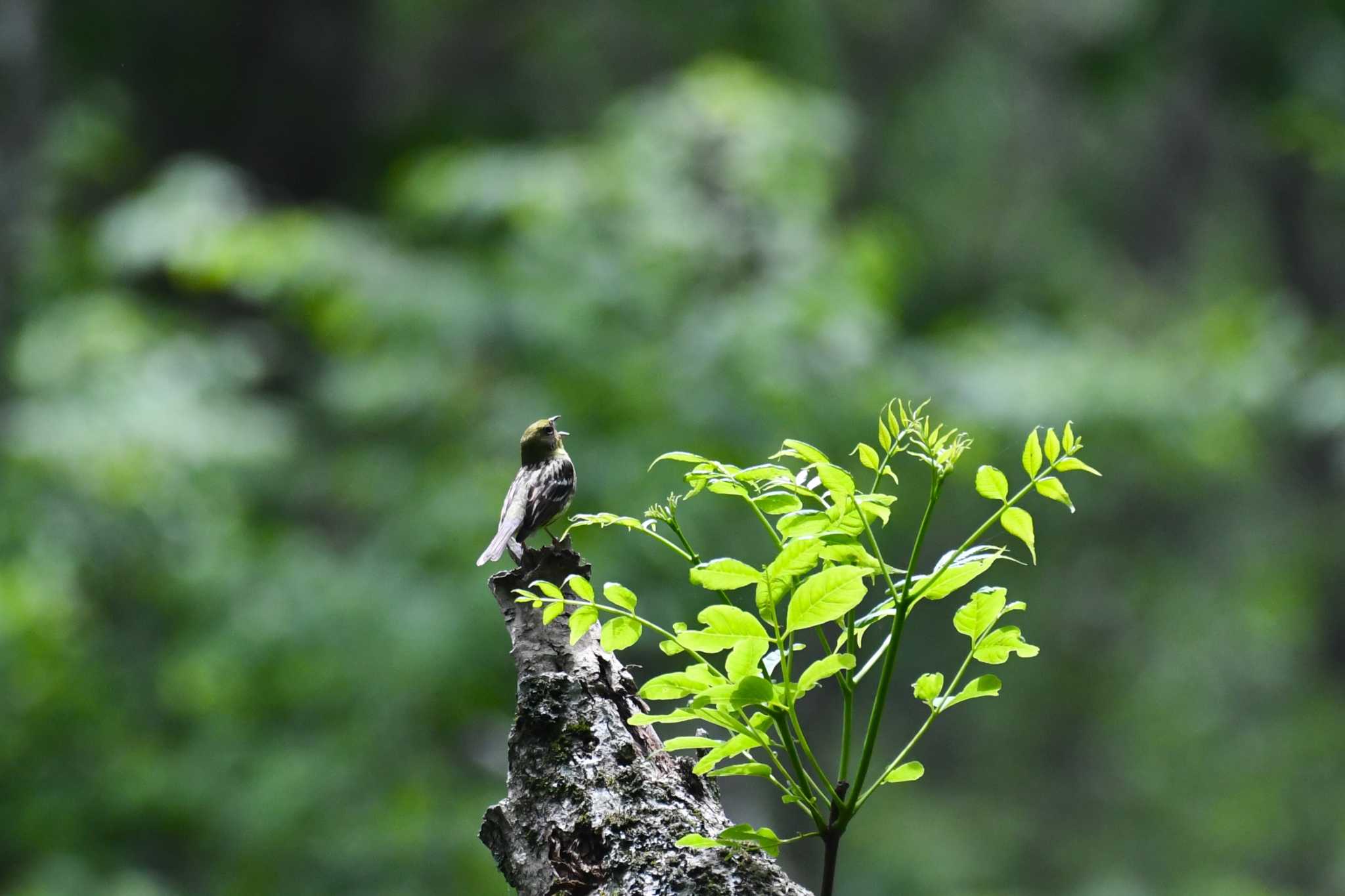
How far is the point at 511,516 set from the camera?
1981mm

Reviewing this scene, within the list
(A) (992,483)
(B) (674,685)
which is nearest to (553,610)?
(B) (674,685)

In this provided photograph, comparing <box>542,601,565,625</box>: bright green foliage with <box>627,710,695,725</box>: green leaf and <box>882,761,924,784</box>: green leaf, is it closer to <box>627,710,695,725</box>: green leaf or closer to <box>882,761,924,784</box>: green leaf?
<box>627,710,695,725</box>: green leaf

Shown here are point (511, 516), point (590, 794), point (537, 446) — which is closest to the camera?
point (590, 794)

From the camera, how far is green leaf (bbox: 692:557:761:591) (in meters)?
1.42

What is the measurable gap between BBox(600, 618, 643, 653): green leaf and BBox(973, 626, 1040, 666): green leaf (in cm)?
38

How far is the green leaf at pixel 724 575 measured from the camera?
Result: 1.42m

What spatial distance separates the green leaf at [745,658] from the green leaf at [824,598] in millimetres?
41

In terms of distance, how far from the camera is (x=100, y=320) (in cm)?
Result: 764

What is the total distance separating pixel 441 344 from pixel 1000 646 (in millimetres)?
5605

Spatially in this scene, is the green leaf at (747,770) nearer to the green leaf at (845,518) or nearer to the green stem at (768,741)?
the green stem at (768,741)

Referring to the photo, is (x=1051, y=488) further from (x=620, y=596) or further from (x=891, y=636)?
(x=620, y=596)

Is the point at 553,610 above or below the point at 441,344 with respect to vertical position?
below

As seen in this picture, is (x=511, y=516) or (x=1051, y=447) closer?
(x=1051, y=447)

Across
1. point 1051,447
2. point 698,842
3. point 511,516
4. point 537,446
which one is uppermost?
point 537,446
